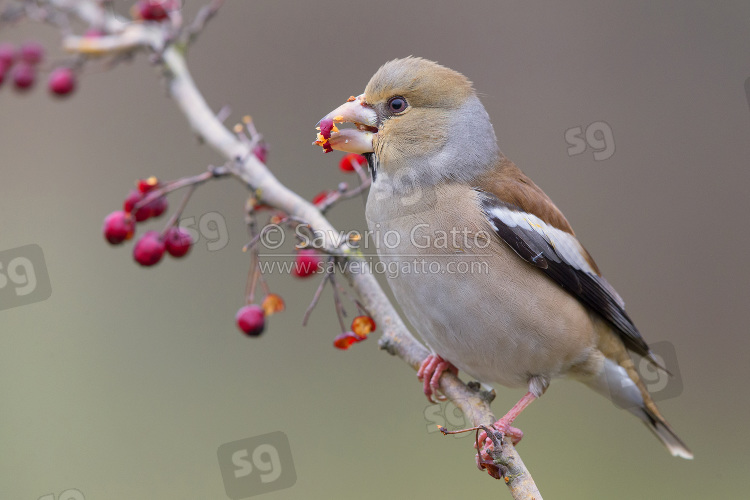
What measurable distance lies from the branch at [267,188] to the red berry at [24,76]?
224mm

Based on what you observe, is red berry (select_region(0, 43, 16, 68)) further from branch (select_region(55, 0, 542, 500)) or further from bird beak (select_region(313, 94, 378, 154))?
bird beak (select_region(313, 94, 378, 154))

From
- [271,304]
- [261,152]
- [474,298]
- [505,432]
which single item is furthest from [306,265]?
[505,432]

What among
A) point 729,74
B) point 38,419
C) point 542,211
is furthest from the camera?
point 729,74

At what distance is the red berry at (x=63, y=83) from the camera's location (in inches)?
A: 105

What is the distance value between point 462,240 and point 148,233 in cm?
129

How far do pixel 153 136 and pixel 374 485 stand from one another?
9.75 feet

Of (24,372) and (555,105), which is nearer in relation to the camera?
(24,372)

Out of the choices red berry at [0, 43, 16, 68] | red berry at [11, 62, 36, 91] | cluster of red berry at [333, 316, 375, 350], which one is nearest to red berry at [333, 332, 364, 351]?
cluster of red berry at [333, 316, 375, 350]

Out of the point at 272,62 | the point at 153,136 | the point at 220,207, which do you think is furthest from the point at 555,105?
the point at 153,136

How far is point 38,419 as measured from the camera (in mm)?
4770

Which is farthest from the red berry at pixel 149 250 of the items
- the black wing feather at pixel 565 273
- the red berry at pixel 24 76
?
the black wing feather at pixel 565 273

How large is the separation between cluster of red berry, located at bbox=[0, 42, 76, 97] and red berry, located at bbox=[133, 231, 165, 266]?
2.03 feet

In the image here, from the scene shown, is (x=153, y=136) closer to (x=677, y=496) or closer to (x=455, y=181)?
(x=455, y=181)

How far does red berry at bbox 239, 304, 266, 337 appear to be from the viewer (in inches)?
117
